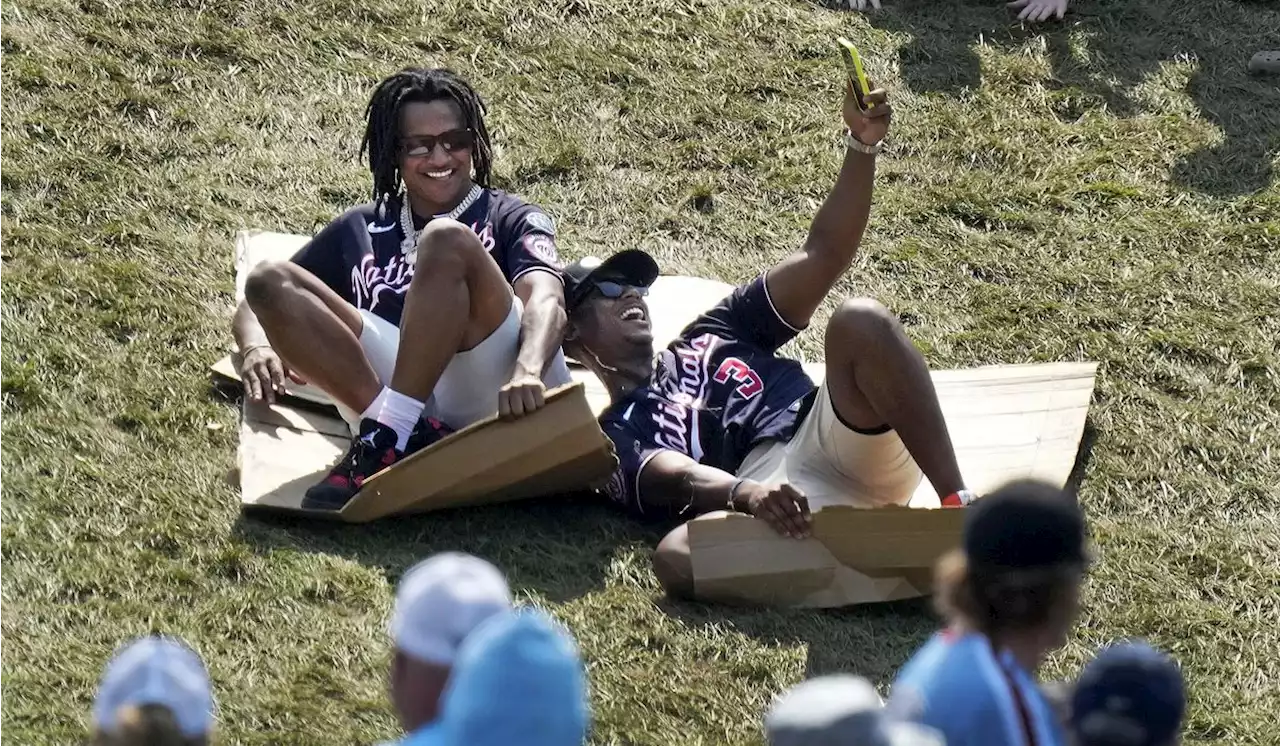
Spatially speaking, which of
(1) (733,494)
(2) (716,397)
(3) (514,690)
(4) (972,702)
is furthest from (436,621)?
(2) (716,397)

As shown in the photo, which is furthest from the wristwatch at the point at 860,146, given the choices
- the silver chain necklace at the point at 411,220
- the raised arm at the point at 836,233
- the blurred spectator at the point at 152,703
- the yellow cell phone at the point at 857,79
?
the blurred spectator at the point at 152,703

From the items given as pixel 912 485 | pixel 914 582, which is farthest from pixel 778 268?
pixel 914 582

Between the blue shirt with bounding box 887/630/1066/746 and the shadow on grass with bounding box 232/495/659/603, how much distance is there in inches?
81.5

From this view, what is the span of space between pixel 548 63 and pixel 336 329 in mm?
2881

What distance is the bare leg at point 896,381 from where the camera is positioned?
4.30 m

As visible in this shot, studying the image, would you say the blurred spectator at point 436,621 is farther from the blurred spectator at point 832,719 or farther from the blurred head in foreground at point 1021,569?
the blurred head in foreground at point 1021,569

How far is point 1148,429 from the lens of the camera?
5.26 metres

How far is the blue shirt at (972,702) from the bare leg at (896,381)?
1991 mm

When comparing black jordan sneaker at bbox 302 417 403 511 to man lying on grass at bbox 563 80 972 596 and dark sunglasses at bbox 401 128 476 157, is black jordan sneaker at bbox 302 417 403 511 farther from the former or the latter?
dark sunglasses at bbox 401 128 476 157

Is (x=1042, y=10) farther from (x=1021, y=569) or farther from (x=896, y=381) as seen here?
(x=1021, y=569)

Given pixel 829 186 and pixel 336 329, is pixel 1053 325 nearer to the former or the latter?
pixel 829 186

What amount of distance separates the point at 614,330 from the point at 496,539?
780 mm

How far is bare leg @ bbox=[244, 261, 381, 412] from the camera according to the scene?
4.61 m

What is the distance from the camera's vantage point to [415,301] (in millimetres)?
4512
